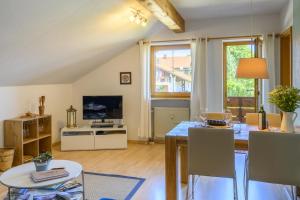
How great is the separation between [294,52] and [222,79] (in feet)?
5.37

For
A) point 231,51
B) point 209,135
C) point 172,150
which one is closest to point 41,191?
point 172,150

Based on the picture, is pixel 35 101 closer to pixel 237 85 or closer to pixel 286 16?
pixel 237 85

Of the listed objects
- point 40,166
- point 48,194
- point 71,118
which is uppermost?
point 71,118

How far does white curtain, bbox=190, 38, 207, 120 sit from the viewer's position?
508cm

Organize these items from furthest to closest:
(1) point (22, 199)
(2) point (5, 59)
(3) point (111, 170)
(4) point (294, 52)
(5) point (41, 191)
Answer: (3) point (111, 170) → (4) point (294, 52) → (2) point (5, 59) → (5) point (41, 191) → (1) point (22, 199)

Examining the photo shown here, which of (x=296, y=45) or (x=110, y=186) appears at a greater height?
(x=296, y=45)

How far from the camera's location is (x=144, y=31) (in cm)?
506

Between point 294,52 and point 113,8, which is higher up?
point 113,8

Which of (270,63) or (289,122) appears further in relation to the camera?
(270,63)

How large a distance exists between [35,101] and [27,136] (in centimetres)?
72

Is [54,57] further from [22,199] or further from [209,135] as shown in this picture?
[209,135]

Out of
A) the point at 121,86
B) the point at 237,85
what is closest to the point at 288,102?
the point at 237,85

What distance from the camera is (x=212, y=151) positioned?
8.27 feet

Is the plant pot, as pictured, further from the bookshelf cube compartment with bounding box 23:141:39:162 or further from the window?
the window
